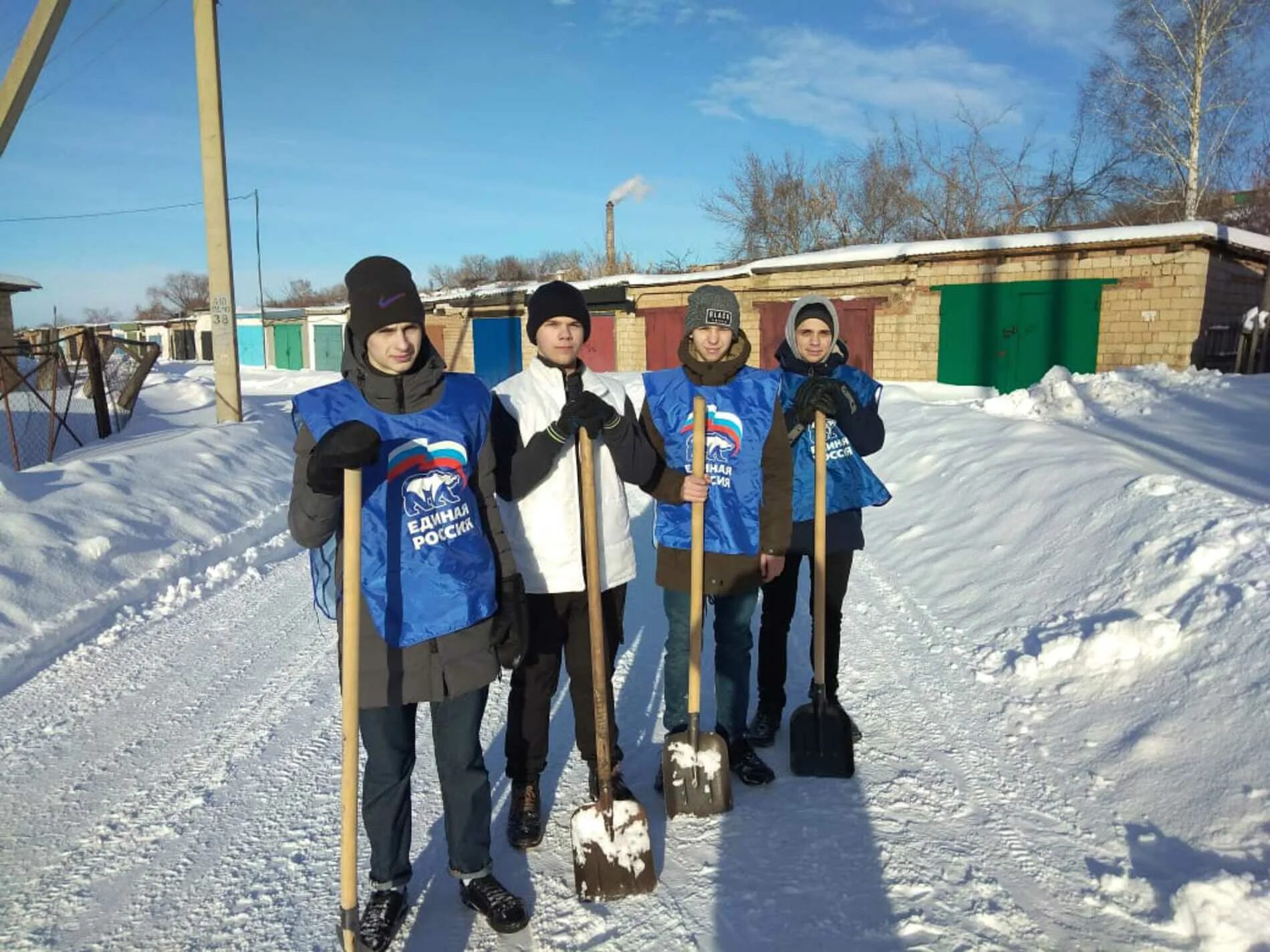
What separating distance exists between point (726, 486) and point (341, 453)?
1.51 meters

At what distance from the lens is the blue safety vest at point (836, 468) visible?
317 cm

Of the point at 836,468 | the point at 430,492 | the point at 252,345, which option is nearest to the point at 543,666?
the point at 430,492

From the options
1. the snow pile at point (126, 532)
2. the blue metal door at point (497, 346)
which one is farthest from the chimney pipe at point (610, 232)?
the snow pile at point (126, 532)

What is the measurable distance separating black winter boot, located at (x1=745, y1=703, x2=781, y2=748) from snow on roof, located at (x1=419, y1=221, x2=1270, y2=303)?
7467 mm

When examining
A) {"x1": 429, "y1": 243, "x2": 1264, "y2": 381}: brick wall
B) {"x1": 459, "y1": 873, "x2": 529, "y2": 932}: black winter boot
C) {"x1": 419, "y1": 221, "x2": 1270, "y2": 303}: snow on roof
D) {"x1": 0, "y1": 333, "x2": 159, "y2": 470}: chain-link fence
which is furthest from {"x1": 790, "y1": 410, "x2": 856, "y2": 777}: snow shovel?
{"x1": 429, "y1": 243, "x2": 1264, "y2": 381}: brick wall

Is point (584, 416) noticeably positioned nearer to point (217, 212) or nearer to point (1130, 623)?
point (1130, 623)

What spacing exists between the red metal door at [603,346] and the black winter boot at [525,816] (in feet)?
59.8

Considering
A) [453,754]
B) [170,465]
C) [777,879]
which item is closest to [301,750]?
[453,754]

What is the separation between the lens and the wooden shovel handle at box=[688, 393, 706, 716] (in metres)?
2.79

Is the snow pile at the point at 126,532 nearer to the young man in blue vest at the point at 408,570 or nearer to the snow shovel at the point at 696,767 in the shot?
the young man in blue vest at the point at 408,570

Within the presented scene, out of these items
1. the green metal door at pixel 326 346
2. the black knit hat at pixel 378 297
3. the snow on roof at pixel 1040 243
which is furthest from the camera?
the green metal door at pixel 326 346

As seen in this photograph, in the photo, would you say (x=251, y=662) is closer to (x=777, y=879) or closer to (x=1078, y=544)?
(x=777, y=879)

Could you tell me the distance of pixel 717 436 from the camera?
2.92 meters

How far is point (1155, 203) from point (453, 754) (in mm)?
26378
